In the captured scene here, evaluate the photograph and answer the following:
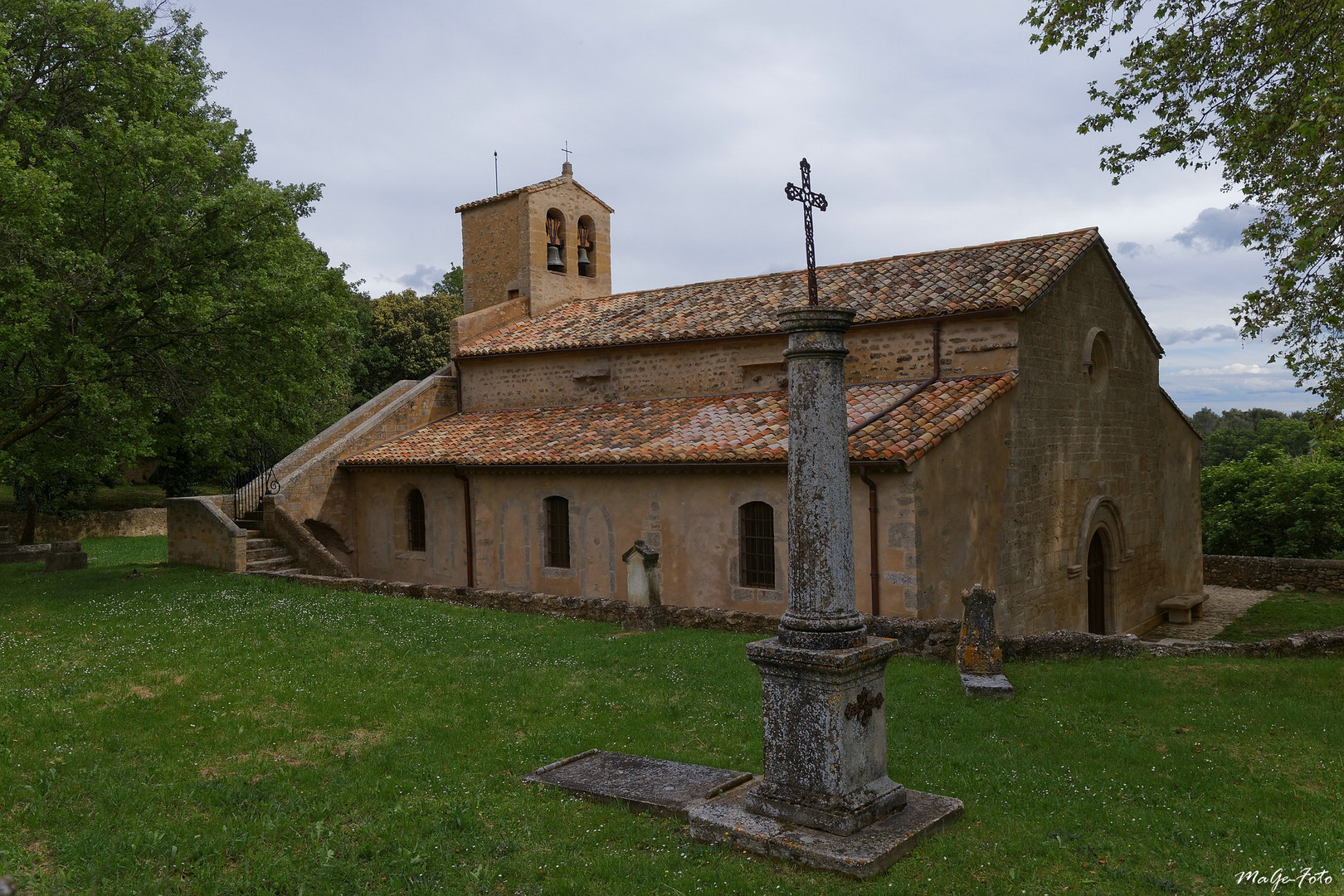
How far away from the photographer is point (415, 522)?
20.1 m

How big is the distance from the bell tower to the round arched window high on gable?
1328 centimetres

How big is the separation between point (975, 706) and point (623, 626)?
19.1ft

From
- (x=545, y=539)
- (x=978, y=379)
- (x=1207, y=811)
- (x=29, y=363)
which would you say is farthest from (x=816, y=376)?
(x=29, y=363)

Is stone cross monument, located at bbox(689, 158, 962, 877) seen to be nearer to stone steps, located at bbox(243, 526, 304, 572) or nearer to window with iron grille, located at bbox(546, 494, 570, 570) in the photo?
window with iron grille, located at bbox(546, 494, 570, 570)

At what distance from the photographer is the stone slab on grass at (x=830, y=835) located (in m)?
5.32

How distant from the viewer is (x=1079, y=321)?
16.4 metres

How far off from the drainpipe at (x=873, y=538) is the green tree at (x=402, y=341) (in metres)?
25.5

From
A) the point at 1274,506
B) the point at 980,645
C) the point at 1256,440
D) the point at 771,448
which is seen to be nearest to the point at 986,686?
the point at 980,645

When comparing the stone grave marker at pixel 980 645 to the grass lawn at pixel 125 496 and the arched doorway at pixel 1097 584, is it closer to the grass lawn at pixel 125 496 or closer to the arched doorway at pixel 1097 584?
the arched doorway at pixel 1097 584

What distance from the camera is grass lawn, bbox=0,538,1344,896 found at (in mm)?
5387

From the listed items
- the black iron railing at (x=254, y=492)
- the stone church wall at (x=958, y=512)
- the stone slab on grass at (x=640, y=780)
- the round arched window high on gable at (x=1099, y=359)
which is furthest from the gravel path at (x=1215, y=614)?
the black iron railing at (x=254, y=492)

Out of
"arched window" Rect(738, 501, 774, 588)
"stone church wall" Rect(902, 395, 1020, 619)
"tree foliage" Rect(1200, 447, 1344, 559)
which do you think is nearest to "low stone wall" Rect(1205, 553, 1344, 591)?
"tree foliage" Rect(1200, 447, 1344, 559)

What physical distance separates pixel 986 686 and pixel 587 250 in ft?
61.1

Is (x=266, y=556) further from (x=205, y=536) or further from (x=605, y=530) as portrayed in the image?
(x=605, y=530)
